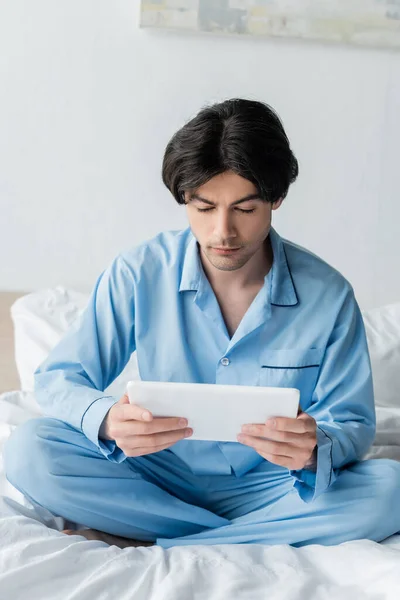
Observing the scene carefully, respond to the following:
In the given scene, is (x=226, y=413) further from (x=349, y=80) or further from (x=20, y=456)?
(x=349, y=80)

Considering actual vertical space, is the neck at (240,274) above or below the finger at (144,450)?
above

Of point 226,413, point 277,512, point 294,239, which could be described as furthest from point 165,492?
point 294,239

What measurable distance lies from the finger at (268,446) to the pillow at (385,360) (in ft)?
2.95

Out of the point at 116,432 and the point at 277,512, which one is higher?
the point at 116,432

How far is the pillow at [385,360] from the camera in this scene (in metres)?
2.45

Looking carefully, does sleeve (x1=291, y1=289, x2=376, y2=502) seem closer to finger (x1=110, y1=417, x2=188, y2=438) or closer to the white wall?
finger (x1=110, y1=417, x2=188, y2=438)

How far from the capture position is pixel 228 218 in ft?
5.65

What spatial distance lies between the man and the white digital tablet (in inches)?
3.8

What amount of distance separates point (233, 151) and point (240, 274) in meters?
0.31

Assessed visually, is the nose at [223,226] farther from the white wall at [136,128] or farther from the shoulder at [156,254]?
the white wall at [136,128]

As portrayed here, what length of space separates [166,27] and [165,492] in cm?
188

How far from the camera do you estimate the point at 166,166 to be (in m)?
1.80

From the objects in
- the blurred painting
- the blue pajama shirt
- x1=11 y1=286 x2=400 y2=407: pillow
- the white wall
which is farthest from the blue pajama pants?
the blurred painting

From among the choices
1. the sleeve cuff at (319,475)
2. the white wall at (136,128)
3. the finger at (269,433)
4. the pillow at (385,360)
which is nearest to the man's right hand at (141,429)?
the finger at (269,433)
